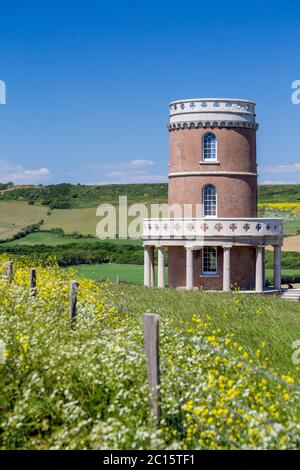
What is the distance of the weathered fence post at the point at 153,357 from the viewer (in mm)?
10609

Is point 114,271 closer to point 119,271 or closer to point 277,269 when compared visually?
point 119,271

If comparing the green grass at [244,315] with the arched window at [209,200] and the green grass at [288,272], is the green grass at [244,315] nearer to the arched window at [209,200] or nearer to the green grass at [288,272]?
the arched window at [209,200]

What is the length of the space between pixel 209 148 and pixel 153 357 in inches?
1207

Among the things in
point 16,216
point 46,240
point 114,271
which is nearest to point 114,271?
point 114,271

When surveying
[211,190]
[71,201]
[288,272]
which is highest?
[71,201]

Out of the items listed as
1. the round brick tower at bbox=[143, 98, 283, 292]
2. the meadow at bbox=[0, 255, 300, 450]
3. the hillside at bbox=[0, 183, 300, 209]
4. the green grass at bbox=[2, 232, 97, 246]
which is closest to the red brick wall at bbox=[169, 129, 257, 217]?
the round brick tower at bbox=[143, 98, 283, 292]

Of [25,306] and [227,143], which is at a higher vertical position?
[227,143]

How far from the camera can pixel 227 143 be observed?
4044cm

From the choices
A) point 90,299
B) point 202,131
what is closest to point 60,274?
point 90,299

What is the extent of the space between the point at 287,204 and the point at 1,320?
362 ft

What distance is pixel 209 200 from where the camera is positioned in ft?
133

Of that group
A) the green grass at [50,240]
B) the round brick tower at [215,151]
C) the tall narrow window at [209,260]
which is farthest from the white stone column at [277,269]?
the green grass at [50,240]
